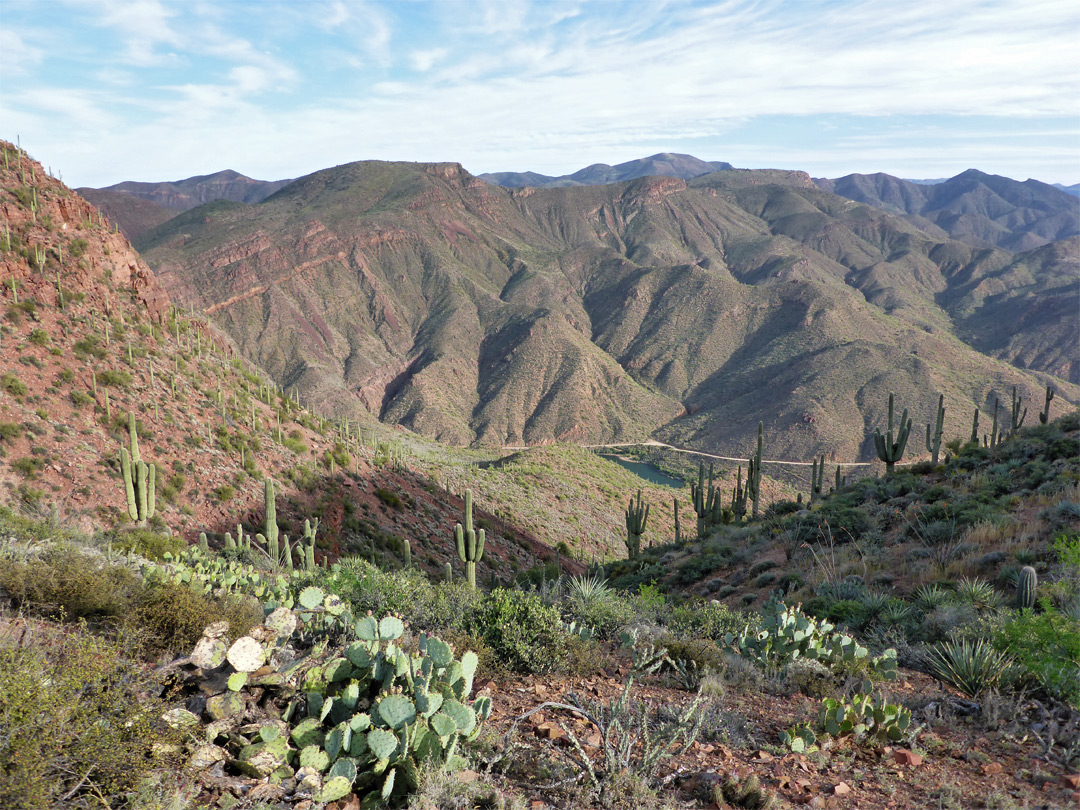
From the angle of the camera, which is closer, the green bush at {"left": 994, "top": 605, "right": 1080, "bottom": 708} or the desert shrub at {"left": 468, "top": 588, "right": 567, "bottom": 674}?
the green bush at {"left": 994, "top": 605, "right": 1080, "bottom": 708}

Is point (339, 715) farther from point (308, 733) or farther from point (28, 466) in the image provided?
point (28, 466)

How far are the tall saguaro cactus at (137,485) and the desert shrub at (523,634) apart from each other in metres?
15.4

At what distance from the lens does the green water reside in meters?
78.5

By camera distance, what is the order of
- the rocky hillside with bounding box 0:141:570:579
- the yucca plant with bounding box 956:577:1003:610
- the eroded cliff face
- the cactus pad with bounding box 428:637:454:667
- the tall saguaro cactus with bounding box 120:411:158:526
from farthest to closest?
the eroded cliff face
the rocky hillside with bounding box 0:141:570:579
the tall saguaro cactus with bounding box 120:411:158:526
the yucca plant with bounding box 956:577:1003:610
the cactus pad with bounding box 428:637:454:667

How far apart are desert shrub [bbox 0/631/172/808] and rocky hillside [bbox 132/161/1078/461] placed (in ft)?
268

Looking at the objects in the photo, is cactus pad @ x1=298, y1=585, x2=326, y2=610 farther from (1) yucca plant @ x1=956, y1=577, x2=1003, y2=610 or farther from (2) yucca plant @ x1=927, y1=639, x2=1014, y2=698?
(1) yucca plant @ x1=956, y1=577, x2=1003, y2=610

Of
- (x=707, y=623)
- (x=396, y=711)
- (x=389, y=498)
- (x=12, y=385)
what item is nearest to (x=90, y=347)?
(x=12, y=385)

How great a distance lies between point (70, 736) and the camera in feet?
12.2

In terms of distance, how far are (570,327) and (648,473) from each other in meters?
47.0

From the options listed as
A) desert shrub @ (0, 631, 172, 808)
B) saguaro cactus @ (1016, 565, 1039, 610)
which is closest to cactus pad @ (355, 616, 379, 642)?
desert shrub @ (0, 631, 172, 808)

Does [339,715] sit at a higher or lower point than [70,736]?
lower

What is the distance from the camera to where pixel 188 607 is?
20.1 feet

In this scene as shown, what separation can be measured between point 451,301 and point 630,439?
→ 55.6 meters

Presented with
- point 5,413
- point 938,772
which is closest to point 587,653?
point 938,772
